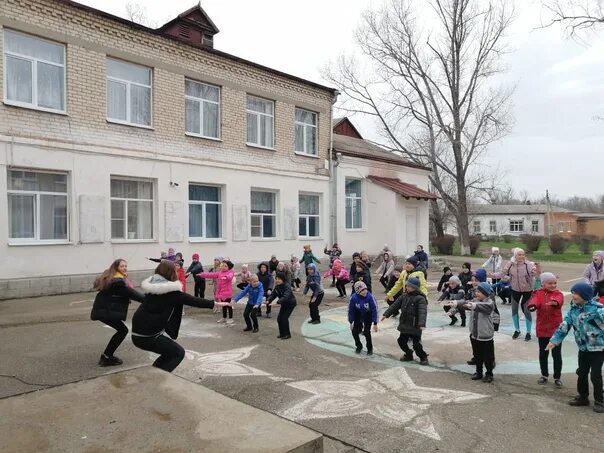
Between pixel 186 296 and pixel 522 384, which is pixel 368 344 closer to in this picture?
pixel 522 384

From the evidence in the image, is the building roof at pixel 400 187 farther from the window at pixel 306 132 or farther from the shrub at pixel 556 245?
the shrub at pixel 556 245

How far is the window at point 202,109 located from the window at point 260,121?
148 cm

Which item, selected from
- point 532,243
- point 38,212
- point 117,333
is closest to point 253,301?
point 117,333

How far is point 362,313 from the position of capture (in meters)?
7.84

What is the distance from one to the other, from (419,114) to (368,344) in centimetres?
2807

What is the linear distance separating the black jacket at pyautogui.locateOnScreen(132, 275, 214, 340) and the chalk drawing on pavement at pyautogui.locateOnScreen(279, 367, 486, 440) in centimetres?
160

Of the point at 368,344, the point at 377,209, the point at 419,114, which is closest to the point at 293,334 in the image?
the point at 368,344

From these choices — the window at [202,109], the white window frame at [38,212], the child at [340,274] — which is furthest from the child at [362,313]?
the window at [202,109]

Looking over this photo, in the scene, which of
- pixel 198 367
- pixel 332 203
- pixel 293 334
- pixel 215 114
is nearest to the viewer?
pixel 198 367

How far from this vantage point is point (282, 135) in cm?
1938

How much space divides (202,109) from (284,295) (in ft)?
32.2

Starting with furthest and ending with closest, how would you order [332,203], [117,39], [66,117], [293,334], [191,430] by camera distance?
[332,203], [117,39], [66,117], [293,334], [191,430]

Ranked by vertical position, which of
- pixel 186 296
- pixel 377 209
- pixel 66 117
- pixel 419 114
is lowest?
pixel 186 296

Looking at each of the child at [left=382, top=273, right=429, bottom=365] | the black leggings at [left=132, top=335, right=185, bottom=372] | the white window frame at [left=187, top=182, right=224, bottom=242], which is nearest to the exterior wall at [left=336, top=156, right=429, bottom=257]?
the white window frame at [left=187, top=182, right=224, bottom=242]
